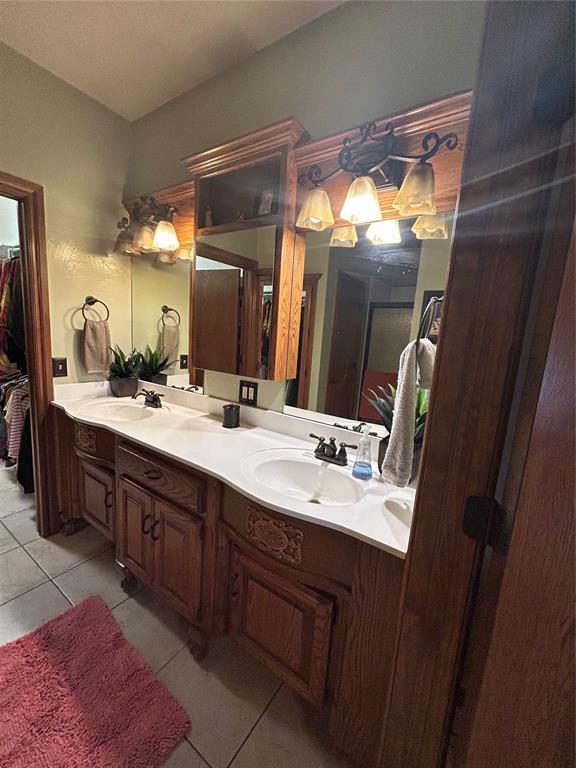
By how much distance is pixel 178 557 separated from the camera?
4.15ft

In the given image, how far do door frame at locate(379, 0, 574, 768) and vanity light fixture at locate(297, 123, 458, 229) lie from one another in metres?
0.55

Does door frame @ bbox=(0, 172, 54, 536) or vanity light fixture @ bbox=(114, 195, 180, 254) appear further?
vanity light fixture @ bbox=(114, 195, 180, 254)

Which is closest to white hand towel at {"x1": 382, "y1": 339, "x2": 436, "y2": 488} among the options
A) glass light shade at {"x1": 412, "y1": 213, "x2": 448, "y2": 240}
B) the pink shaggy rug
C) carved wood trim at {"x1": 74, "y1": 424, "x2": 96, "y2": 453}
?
glass light shade at {"x1": 412, "y1": 213, "x2": 448, "y2": 240}

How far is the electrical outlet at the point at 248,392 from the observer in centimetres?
163

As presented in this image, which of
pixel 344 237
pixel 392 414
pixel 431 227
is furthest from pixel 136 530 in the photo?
pixel 431 227

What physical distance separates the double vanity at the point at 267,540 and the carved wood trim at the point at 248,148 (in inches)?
46.2

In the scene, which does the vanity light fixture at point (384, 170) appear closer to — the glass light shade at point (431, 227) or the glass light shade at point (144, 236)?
the glass light shade at point (431, 227)

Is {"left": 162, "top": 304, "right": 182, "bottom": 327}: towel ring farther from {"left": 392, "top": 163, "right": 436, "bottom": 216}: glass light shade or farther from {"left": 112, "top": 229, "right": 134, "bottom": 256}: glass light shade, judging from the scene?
{"left": 392, "top": 163, "right": 436, "bottom": 216}: glass light shade

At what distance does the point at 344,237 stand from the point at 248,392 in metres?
0.88

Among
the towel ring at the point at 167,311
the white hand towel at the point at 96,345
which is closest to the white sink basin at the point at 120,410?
the white hand towel at the point at 96,345

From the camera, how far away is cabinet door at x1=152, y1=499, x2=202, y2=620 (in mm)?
1193

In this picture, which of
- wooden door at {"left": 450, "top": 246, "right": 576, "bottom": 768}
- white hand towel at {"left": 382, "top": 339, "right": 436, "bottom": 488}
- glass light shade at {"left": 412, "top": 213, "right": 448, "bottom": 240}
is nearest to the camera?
wooden door at {"left": 450, "top": 246, "right": 576, "bottom": 768}

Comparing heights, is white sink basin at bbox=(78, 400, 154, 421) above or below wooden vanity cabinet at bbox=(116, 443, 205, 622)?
above

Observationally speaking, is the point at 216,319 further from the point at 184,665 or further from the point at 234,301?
the point at 184,665
